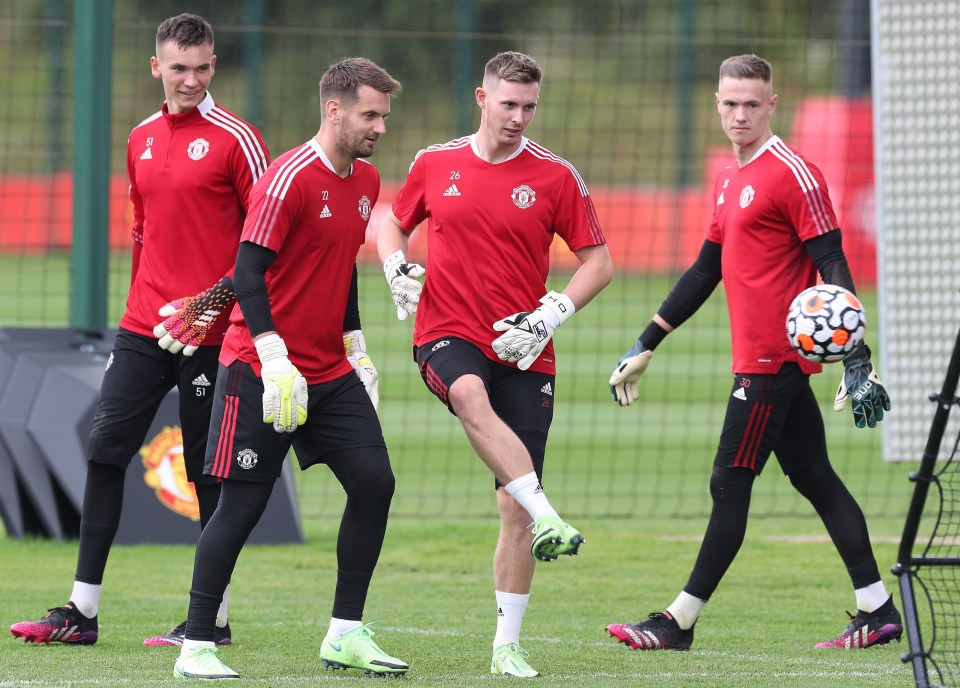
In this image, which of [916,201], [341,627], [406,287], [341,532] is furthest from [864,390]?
[916,201]

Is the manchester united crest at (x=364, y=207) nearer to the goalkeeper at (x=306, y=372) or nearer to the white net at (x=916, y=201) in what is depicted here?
the goalkeeper at (x=306, y=372)

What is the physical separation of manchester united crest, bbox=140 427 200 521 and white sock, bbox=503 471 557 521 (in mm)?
3345

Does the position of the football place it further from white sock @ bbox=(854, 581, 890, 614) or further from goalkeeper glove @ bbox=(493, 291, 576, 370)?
white sock @ bbox=(854, 581, 890, 614)

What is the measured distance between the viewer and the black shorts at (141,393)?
5.86 metres

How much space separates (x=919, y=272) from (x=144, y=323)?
5.38m

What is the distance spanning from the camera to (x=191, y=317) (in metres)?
5.50

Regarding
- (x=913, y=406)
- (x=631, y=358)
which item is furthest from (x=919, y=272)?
(x=631, y=358)

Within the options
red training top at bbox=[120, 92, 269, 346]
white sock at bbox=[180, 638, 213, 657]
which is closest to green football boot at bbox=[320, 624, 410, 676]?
white sock at bbox=[180, 638, 213, 657]

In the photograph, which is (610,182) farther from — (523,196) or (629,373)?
(523,196)

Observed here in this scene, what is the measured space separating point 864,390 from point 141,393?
2.70 metres

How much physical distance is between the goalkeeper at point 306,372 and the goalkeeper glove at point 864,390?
173 centimetres

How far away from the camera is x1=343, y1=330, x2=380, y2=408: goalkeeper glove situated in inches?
219

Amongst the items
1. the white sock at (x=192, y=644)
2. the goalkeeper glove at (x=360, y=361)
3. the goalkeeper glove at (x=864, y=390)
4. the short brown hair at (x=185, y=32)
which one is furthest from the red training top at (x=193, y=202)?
the goalkeeper glove at (x=864, y=390)

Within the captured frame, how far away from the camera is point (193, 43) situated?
18.9ft
